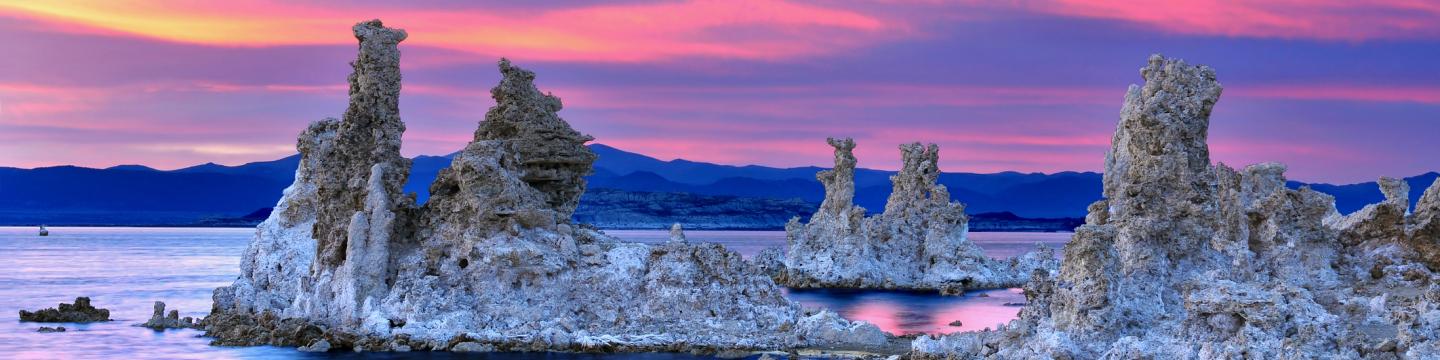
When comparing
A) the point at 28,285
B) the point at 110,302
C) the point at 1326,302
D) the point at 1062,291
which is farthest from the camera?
the point at 28,285

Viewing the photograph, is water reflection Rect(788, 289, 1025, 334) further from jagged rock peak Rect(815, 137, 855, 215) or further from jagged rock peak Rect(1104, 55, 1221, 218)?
jagged rock peak Rect(1104, 55, 1221, 218)

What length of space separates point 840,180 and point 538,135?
110 feet

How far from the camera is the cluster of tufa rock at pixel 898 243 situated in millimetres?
66312

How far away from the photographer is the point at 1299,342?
63.2 feet

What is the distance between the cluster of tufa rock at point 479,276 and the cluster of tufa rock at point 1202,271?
6672 millimetres

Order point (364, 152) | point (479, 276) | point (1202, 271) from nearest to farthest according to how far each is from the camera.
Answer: point (1202, 271) → point (479, 276) → point (364, 152)

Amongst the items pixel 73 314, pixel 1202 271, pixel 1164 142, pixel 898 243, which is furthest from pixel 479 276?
pixel 898 243

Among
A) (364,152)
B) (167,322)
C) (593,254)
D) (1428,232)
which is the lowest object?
(167,322)

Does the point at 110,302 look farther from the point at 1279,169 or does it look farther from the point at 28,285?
the point at 1279,169

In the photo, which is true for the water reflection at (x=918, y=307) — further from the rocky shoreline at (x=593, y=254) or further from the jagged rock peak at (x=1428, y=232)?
the jagged rock peak at (x=1428, y=232)

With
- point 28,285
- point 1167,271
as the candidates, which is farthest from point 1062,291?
point 28,285

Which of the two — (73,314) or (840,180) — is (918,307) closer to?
(840,180)

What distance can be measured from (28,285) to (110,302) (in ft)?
48.8

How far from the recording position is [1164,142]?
25.8 m
